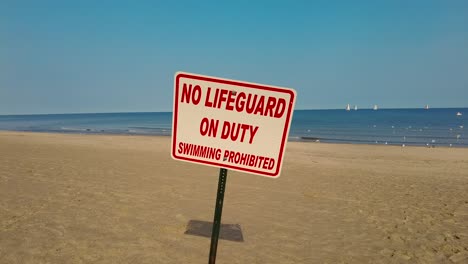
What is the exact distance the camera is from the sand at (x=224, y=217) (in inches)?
210

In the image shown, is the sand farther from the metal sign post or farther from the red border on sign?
the red border on sign

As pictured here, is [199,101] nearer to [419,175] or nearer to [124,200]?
[124,200]

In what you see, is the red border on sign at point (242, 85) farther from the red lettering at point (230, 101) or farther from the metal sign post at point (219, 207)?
the metal sign post at point (219, 207)

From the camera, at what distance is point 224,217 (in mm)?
7527

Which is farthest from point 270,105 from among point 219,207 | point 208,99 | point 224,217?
point 224,217

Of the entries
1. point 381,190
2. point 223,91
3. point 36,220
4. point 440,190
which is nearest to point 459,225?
point 381,190

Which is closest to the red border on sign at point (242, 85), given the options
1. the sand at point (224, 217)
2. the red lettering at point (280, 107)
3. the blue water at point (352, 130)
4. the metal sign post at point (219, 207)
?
the red lettering at point (280, 107)

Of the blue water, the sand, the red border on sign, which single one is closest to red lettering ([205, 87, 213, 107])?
the red border on sign

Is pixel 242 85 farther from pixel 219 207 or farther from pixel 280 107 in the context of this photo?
pixel 219 207

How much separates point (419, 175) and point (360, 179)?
386 cm

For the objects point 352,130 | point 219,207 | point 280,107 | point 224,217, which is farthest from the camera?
point 352,130

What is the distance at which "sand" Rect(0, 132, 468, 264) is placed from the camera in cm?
534

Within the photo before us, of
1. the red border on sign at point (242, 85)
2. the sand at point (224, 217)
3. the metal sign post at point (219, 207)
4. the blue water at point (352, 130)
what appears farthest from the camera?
the blue water at point (352, 130)

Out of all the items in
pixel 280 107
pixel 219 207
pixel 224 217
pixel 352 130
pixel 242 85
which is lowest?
pixel 224 217
